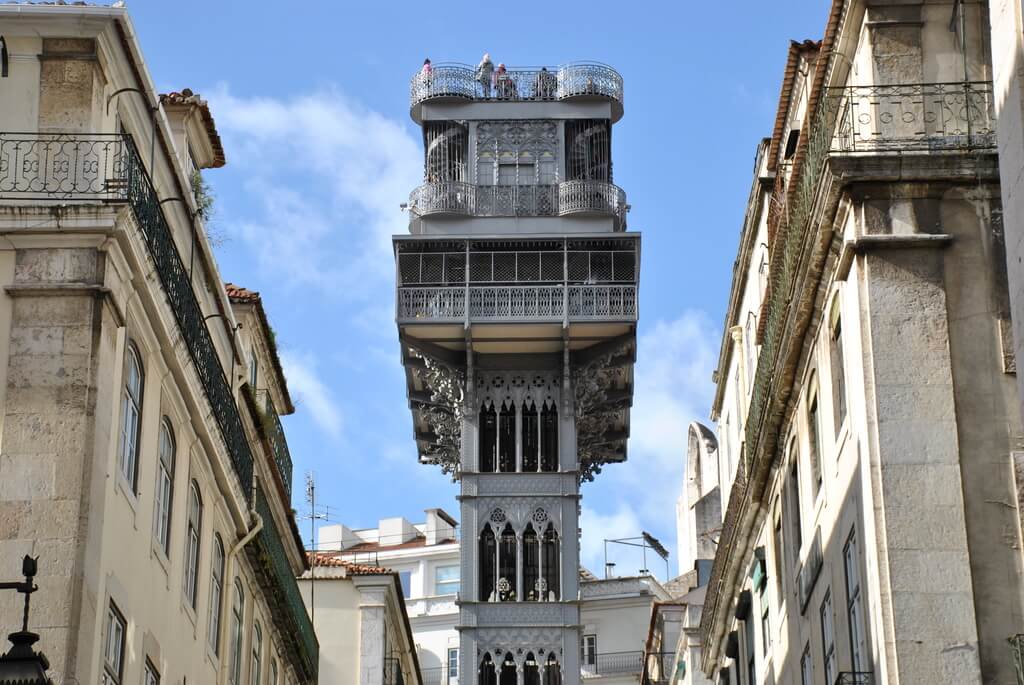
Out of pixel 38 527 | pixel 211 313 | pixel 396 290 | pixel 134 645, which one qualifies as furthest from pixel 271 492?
pixel 396 290

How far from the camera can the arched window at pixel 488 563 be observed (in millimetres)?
60781

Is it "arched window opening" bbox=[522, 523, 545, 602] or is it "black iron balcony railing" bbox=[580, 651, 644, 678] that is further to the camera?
"black iron balcony railing" bbox=[580, 651, 644, 678]

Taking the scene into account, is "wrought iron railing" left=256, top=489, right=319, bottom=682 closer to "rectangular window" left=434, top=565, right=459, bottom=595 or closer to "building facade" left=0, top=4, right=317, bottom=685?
"building facade" left=0, top=4, right=317, bottom=685

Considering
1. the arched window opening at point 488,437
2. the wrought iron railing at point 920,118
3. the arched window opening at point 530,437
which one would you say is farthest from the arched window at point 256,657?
the arched window opening at point 530,437

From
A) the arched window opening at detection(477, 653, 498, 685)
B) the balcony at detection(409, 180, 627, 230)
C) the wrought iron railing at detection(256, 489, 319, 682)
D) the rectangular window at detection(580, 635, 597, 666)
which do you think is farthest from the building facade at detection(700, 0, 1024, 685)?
the rectangular window at detection(580, 635, 597, 666)

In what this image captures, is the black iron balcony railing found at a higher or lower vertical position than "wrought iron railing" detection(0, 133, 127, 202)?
higher

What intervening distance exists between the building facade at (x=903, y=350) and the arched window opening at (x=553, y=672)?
32.3 meters

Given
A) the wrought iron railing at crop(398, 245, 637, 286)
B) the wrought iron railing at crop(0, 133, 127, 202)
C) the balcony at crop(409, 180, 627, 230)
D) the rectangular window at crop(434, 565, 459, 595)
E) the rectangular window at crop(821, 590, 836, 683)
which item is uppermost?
the balcony at crop(409, 180, 627, 230)

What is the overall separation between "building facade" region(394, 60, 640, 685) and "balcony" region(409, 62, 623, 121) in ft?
0.19

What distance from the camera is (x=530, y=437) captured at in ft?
206

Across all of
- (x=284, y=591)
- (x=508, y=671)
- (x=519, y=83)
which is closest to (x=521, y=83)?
(x=519, y=83)

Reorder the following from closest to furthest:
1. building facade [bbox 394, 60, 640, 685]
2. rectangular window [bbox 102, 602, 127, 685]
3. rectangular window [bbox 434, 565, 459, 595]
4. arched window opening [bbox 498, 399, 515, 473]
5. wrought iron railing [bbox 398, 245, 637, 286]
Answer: rectangular window [bbox 102, 602, 127, 685] → building facade [bbox 394, 60, 640, 685] → wrought iron railing [bbox 398, 245, 637, 286] → arched window opening [bbox 498, 399, 515, 473] → rectangular window [bbox 434, 565, 459, 595]

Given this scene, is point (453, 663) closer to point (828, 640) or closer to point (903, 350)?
point (828, 640)

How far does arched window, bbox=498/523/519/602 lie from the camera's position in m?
60.7
